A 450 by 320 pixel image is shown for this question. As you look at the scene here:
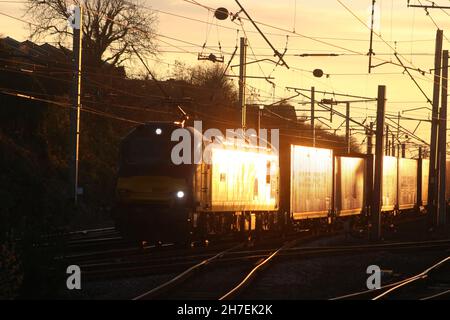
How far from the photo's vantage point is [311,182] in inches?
1438

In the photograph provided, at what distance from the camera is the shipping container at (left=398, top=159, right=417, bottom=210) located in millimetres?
50781

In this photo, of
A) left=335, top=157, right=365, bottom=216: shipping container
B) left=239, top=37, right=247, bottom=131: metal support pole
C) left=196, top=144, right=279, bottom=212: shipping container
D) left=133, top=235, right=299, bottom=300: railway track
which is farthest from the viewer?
left=335, top=157, right=365, bottom=216: shipping container

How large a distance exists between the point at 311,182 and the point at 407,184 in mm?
17883

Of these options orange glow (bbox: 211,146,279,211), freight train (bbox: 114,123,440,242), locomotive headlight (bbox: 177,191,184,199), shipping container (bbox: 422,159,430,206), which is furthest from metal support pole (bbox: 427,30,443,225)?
locomotive headlight (bbox: 177,191,184,199)

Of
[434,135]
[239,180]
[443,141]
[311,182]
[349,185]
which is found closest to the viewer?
[239,180]

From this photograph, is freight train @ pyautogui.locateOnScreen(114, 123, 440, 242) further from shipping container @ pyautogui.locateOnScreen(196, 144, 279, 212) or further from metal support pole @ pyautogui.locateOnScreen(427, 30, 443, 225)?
metal support pole @ pyautogui.locateOnScreen(427, 30, 443, 225)

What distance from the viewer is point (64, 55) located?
56.7 metres

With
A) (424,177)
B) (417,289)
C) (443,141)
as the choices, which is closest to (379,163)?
(417,289)

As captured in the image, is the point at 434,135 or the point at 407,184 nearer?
the point at 434,135

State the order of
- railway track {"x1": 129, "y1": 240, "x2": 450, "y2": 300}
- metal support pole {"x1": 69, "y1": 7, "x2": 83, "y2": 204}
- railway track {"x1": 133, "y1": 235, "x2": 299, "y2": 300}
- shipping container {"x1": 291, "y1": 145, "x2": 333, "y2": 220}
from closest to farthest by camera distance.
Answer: railway track {"x1": 133, "y1": 235, "x2": 299, "y2": 300} → railway track {"x1": 129, "y1": 240, "x2": 450, "y2": 300} → metal support pole {"x1": 69, "y1": 7, "x2": 83, "y2": 204} → shipping container {"x1": 291, "y1": 145, "x2": 333, "y2": 220}

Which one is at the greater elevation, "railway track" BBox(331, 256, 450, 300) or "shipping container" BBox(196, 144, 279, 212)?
"shipping container" BBox(196, 144, 279, 212)

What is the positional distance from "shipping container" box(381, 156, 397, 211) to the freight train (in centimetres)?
327

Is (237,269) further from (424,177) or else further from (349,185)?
(424,177)

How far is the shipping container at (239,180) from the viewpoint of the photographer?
26938 mm
